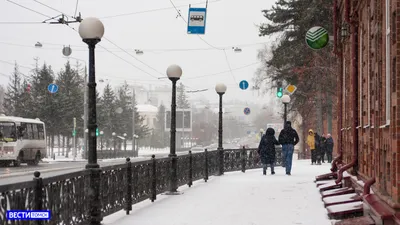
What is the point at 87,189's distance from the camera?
10.3 meters

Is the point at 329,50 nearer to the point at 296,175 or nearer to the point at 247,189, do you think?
the point at 296,175

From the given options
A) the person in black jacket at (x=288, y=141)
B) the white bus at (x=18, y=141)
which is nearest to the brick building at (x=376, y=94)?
the person in black jacket at (x=288, y=141)

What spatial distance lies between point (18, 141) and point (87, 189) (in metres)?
29.6

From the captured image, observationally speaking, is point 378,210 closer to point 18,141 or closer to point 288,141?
point 288,141

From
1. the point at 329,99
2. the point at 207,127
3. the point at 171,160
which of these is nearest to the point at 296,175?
the point at 171,160

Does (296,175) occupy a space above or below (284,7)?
below

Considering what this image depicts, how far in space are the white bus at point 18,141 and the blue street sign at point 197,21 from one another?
17804mm

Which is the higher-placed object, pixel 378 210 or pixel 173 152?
pixel 173 152

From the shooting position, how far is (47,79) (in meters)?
60.6

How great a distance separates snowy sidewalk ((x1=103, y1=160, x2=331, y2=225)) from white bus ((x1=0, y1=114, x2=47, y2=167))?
22.0 meters

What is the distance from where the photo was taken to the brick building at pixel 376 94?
7.61 meters

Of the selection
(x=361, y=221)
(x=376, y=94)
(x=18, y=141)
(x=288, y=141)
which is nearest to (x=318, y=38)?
(x=288, y=141)

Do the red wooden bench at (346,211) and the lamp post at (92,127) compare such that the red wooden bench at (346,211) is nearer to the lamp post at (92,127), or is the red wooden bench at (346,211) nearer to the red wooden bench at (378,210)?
the red wooden bench at (378,210)

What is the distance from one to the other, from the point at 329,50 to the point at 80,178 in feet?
95.9
